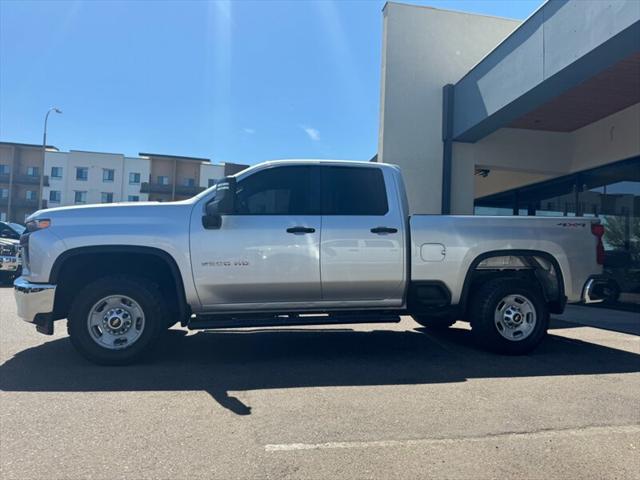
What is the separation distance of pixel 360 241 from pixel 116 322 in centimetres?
268

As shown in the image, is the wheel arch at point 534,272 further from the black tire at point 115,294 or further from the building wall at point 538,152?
the building wall at point 538,152

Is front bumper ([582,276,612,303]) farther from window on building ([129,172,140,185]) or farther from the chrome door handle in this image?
window on building ([129,172,140,185])

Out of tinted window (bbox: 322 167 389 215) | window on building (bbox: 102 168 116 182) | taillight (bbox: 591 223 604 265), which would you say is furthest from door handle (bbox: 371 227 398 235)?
window on building (bbox: 102 168 116 182)

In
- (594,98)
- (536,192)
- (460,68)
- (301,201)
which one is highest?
(460,68)

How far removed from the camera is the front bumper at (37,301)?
4801 mm

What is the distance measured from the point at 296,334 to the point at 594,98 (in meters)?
8.60

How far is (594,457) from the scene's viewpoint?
10.2ft

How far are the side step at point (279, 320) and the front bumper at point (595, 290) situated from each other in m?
2.28

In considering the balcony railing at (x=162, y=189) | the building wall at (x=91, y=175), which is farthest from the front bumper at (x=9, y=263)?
the building wall at (x=91, y=175)

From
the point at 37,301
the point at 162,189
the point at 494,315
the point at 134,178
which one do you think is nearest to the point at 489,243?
the point at 494,315

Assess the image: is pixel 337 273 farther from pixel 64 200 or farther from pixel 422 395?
pixel 64 200

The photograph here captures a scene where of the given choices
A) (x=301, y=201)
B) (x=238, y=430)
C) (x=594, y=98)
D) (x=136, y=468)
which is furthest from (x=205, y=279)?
(x=594, y=98)

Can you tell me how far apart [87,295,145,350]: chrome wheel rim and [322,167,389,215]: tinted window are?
7.46 ft

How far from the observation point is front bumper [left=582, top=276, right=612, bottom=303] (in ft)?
18.6
